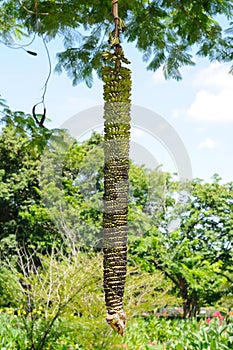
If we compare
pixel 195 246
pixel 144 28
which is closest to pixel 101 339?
pixel 144 28

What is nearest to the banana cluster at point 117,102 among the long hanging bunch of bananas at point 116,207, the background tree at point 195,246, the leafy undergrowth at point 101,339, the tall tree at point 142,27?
the long hanging bunch of bananas at point 116,207

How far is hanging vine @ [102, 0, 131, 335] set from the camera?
80 centimetres

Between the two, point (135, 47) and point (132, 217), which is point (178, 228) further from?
point (135, 47)

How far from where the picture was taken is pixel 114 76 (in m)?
0.87

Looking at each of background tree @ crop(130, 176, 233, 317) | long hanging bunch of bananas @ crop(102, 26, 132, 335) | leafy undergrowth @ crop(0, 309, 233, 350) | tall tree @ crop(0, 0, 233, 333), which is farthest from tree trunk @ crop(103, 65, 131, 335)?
background tree @ crop(130, 176, 233, 317)

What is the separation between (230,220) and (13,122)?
6.13m

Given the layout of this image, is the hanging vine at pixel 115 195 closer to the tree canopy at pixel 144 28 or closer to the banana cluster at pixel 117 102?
the banana cluster at pixel 117 102

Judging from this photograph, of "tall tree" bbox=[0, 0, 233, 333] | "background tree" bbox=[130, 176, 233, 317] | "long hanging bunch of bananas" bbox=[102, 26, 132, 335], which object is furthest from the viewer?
"background tree" bbox=[130, 176, 233, 317]

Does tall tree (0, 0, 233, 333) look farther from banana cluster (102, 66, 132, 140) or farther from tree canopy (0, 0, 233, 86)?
banana cluster (102, 66, 132, 140)

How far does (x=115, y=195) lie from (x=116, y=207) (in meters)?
0.02

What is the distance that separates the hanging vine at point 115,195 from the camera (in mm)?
795

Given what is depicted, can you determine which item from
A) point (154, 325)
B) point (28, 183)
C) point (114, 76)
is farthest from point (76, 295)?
point (28, 183)

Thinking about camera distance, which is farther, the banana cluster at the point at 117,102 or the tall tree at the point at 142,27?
the tall tree at the point at 142,27

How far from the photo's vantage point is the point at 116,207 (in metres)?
0.80
